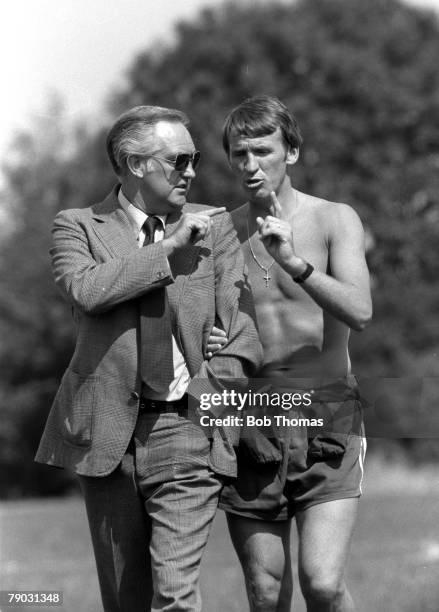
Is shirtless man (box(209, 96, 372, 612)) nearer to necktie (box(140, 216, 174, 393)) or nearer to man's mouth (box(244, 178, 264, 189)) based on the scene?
man's mouth (box(244, 178, 264, 189))

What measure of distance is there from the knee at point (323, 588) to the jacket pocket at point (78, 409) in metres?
1.06

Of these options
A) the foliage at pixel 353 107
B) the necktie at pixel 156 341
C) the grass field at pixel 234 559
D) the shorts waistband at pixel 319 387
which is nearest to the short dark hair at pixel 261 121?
the necktie at pixel 156 341

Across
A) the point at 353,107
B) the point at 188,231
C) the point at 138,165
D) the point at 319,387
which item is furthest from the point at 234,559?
the point at 353,107

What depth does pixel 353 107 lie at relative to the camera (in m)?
26.2

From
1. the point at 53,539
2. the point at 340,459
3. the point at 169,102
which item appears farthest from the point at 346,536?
the point at 169,102

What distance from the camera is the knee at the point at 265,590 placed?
4.69 meters

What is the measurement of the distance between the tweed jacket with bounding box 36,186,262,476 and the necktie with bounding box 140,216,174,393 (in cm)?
3

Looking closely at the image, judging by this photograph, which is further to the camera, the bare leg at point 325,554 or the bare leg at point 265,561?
the bare leg at point 265,561

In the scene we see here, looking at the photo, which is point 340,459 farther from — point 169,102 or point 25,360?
point 25,360

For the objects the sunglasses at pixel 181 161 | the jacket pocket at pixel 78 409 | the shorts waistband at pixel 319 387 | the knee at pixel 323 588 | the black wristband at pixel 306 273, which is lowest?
the knee at pixel 323 588

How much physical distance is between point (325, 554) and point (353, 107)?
2248 centimetres

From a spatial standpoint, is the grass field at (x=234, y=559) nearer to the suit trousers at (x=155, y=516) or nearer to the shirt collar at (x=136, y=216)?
the suit trousers at (x=155, y=516)

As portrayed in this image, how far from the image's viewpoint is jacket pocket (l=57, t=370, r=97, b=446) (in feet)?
14.2

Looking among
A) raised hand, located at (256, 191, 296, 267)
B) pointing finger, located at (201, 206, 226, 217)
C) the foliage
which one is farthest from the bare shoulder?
the foliage
